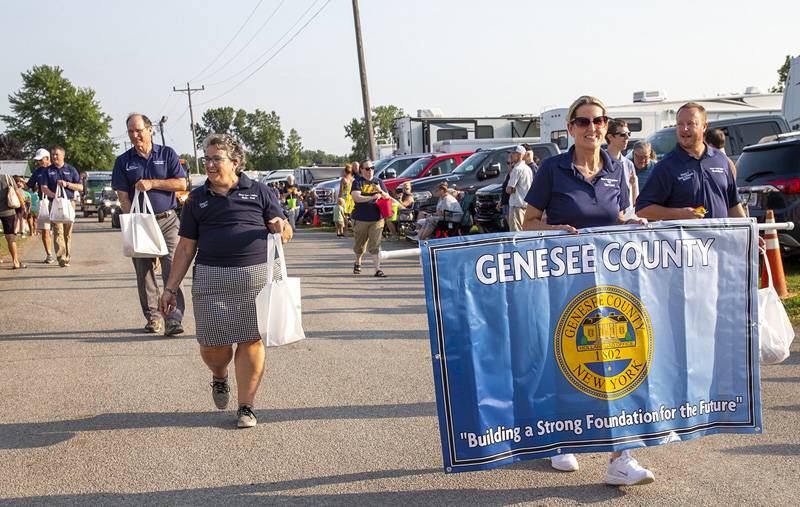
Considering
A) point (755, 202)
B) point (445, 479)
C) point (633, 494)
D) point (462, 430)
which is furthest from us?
point (755, 202)

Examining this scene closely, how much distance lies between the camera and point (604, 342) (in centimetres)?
452

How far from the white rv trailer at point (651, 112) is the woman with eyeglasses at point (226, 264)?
1922 cm

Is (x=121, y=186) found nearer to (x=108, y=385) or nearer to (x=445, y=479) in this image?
(x=108, y=385)

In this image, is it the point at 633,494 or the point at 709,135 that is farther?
the point at 709,135

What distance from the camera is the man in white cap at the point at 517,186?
13.4m

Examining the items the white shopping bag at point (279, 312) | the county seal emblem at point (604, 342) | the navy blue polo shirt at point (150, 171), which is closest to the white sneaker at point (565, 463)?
the county seal emblem at point (604, 342)

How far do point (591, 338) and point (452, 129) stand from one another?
98.1 ft

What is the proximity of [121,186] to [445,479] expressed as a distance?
566cm

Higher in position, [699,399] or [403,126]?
[403,126]

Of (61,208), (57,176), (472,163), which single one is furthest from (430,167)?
(61,208)

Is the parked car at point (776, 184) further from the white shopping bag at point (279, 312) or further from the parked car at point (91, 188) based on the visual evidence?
the parked car at point (91, 188)

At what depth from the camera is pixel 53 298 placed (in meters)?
12.3

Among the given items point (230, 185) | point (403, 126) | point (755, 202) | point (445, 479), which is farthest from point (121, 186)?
point (403, 126)

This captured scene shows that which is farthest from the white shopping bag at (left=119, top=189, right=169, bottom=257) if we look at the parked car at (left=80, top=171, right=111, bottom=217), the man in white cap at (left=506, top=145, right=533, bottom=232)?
the parked car at (left=80, top=171, right=111, bottom=217)
